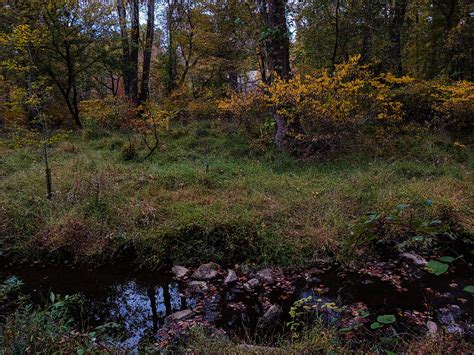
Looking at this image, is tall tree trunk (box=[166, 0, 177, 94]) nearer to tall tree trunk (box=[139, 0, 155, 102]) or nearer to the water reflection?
tall tree trunk (box=[139, 0, 155, 102])

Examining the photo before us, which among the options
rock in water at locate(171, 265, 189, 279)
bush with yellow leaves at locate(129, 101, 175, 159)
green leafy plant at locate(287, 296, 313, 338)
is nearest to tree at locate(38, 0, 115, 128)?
bush with yellow leaves at locate(129, 101, 175, 159)

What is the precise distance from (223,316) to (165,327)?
0.58 meters

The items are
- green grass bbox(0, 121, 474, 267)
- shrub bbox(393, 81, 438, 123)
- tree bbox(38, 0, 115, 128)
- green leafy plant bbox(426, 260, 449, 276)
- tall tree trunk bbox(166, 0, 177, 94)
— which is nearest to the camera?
green leafy plant bbox(426, 260, 449, 276)

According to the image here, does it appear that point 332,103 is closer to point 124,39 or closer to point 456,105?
point 456,105

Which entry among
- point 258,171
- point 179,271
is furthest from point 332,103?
point 179,271

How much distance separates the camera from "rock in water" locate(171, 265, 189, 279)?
405 cm

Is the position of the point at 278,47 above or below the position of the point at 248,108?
above

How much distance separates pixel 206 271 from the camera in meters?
4.04

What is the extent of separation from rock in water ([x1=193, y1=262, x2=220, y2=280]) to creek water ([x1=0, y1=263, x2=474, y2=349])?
0.27m

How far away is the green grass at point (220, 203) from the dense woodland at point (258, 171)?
30 mm

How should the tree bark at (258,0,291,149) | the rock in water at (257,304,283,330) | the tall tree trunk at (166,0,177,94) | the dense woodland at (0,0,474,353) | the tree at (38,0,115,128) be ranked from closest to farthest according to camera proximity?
the dense woodland at (0,0,474,353), the rock in water at (257,304,283,330), the tree bark at (258,0,291,149), the tree at (38,0,115,128), the tall tree trunk at (166,0,177,94)

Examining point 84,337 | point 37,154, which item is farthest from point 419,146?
point 37,154

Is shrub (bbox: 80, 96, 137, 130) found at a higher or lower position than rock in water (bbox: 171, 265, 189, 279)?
higher

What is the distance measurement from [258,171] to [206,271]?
2791 mm
